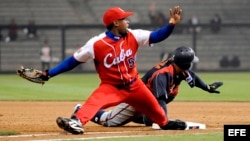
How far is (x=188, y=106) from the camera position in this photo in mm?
15492

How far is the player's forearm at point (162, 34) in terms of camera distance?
31.1 feet

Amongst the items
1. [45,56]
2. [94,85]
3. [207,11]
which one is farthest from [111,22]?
[207,11]

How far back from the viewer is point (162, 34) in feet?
31.5

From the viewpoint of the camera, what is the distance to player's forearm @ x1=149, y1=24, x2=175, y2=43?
9.49m

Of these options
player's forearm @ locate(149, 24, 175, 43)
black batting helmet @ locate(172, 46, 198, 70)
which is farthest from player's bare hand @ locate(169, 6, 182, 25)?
black batting helmet @ locate(172, 46, 198, 70)

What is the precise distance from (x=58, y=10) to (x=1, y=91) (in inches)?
673

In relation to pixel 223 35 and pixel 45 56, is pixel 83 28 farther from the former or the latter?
pixel 223 35

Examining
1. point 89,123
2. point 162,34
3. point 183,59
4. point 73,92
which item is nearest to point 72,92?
point 73,92

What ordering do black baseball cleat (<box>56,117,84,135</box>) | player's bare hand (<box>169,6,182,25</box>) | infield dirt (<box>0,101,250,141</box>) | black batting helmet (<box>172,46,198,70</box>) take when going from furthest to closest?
black batting helmet (<box>172,46,198,70</box>), infield dirt (<box>0,101,250,141</box>), player's bare hand (<box>169,6,182,25</box>), black baseball cleat (<box>56,117,84,135</box>)

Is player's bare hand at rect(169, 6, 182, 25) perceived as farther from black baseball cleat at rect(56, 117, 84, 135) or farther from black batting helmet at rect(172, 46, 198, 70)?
black baseball cleat at rect(56, 117, 84, 135)

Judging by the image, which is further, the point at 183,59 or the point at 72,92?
the point at 72,92

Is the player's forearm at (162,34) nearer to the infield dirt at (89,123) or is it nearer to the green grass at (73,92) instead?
the infield dirt at (89,123)

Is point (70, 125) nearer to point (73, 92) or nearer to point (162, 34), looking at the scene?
point (162, 34)

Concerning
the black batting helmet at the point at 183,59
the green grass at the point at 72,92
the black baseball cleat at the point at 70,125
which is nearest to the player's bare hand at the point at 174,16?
the black batting helmet at the point at 183,59
